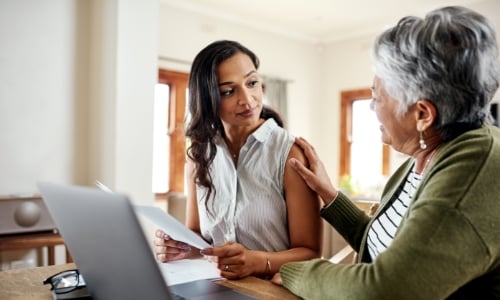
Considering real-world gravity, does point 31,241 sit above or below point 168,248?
below

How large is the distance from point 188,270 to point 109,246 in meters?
0.45

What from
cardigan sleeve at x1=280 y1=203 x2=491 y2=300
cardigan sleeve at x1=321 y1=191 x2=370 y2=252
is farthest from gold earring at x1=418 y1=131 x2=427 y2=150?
cardigan sleeve at x1=321 y1=191 x2=370 y2=252

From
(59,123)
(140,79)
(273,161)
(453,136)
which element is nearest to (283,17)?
(140,79)

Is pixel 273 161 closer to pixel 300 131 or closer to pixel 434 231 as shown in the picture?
pixel 434 231

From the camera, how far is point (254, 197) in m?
1.34

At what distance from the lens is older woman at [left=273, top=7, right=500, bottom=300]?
0.72 metres

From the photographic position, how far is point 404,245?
0.74 meters

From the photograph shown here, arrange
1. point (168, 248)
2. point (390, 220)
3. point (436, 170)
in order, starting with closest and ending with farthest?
1. point (436, 170)
2. point (390, 220)
3. point (168, 248)

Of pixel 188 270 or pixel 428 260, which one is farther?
pixel 188 270

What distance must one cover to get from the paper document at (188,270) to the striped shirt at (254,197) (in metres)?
0.16

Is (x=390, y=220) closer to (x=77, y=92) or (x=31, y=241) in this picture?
(x=31, y=241)

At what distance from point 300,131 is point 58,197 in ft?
19.2

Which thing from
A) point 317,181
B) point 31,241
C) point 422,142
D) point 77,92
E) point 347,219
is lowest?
point 31,241

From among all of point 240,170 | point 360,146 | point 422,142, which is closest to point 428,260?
point 422,142
